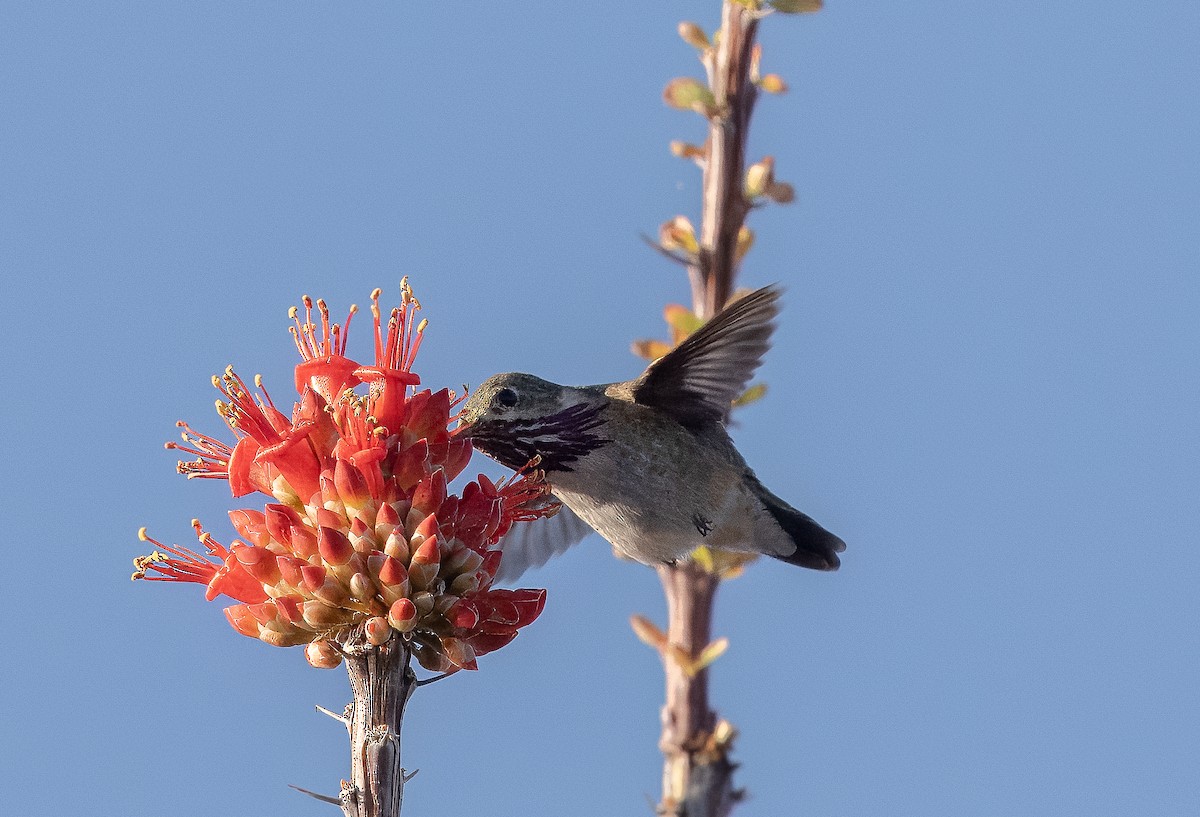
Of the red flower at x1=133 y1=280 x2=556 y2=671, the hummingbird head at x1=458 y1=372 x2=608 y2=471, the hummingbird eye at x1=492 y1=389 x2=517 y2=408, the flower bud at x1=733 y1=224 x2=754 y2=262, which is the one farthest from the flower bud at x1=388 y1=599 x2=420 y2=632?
the flower bud at x1=733 y1=224 x2=754 y2=262

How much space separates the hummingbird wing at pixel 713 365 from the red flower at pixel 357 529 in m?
1.16

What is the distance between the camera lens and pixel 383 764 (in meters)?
2.69

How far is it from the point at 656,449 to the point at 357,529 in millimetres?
1811

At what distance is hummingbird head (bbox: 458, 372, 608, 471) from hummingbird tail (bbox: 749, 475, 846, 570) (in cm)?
89

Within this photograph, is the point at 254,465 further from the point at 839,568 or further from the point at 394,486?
the point at 839,568

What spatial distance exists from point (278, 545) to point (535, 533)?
219cm

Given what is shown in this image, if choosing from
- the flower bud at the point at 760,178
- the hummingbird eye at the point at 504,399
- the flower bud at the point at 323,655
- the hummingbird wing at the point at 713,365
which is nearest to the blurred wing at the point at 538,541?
the hummingbird wing at the point at 713,365

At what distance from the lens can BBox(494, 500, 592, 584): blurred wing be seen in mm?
4984

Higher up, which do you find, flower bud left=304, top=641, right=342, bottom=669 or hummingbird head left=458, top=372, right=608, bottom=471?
hummingbird head left=458, top=372, right=608, bottom=471

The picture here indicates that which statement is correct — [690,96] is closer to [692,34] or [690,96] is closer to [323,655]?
[692,34]

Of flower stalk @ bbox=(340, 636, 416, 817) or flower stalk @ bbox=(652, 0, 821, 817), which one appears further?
flower stalk @ bbox=(652, 0, 821, 817)

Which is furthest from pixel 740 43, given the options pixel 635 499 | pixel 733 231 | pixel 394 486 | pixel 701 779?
pixel 701 779

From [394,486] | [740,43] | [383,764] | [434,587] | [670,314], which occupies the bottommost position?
[383,764]

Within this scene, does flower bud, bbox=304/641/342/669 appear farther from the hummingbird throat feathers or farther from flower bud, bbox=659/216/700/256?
flower bud, bbox=659/216/700/256
